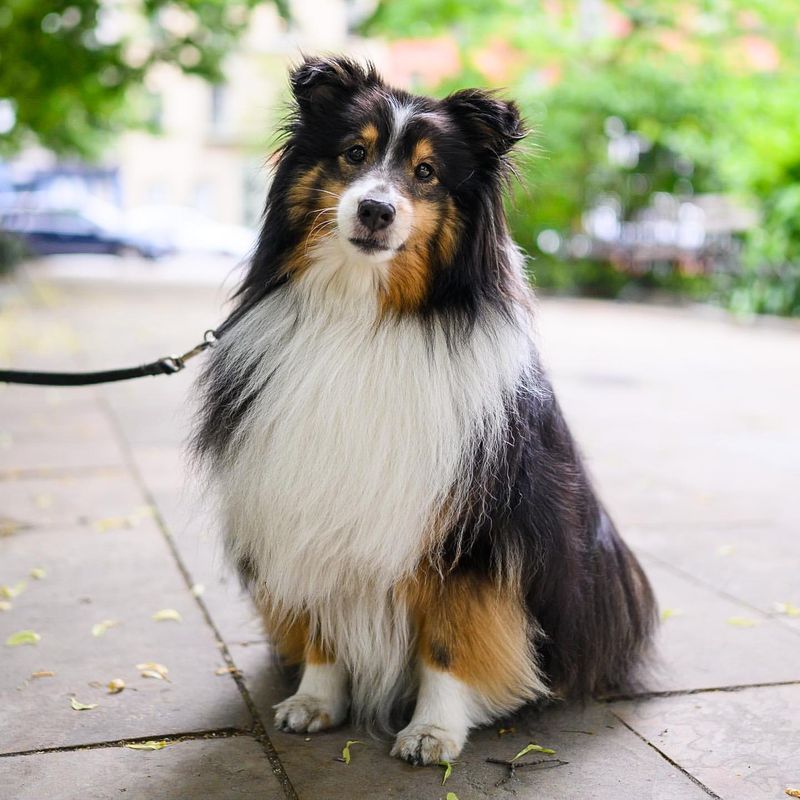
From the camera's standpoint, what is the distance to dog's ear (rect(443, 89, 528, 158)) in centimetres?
288

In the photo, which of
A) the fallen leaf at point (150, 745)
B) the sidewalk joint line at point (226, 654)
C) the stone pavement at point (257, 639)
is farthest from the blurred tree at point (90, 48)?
the fallen leaf at point (150, 745)

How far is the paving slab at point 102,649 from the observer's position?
307 centimetres

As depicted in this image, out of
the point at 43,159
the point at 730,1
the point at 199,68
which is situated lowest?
the point at 43,159

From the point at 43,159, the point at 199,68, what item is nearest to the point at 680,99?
the point at 199,68

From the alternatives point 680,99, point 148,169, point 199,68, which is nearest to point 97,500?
point 199,68

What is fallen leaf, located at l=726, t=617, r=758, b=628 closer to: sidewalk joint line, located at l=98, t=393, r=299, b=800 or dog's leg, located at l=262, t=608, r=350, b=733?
dog's leg, located at l=262, t=608, r=350, b=733

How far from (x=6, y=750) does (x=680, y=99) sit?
21.7 meters

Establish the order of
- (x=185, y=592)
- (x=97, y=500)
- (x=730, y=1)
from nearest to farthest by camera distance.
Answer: (x=185, y=592) → (x=97, y=500) → (x=730, y=1)

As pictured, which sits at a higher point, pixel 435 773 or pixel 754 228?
pixel 754 228

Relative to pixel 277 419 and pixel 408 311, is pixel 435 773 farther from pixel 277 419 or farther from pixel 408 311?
pixel 408 311

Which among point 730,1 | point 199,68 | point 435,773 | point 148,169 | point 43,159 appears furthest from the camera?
point 43,159

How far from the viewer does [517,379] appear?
2.89m

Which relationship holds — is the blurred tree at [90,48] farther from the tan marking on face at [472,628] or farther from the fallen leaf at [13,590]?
the tan marking on face at [472,628]

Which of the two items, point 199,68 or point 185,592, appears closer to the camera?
point 185,592
